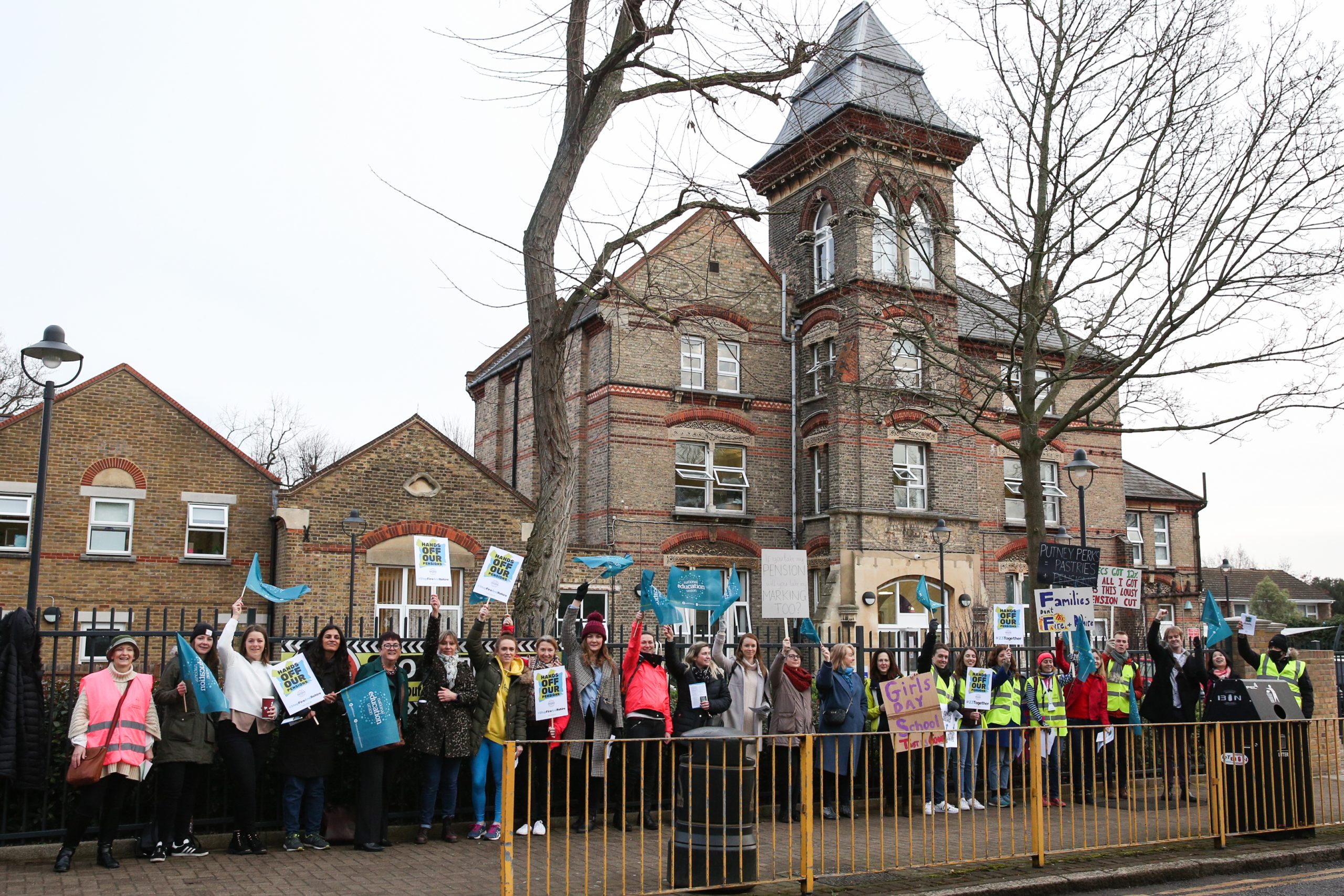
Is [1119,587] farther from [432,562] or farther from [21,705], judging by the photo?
[21,705]

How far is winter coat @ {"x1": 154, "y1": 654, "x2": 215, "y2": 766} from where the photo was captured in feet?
28.5

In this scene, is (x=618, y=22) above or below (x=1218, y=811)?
above

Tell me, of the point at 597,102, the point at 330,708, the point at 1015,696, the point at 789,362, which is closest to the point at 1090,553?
the point at 1015,696

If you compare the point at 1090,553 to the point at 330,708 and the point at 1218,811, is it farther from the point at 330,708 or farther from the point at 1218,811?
the point at 330,708

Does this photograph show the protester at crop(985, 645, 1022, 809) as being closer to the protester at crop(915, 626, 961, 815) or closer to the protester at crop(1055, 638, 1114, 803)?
the protester at crop(915, 626, 961, 815)

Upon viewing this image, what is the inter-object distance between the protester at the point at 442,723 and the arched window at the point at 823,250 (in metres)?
21.2

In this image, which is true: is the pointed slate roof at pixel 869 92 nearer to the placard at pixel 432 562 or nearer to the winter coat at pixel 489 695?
the placard at pixel 432 562

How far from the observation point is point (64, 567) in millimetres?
23203

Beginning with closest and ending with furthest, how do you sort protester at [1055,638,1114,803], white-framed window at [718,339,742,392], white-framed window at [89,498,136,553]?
protester at [1055,638,1114,803] < white-framed window at [89,498,136,553] < white-framed window at [718,339,742,392]

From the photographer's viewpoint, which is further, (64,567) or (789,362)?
(789,362)

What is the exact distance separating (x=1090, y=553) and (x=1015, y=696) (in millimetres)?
3175

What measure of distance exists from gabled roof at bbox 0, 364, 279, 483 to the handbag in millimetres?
17180

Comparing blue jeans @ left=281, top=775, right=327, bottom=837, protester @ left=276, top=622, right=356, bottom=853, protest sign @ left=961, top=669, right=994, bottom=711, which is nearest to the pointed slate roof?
protest sign @ left=961, top=669, right=994, bottom=711

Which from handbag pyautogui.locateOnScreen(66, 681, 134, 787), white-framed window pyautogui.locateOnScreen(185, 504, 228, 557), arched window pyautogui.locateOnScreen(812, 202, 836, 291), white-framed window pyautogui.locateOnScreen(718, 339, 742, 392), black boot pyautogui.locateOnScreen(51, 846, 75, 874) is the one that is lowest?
black boot pyautogui.locateOnScreen(51, 846, 75, 874)
